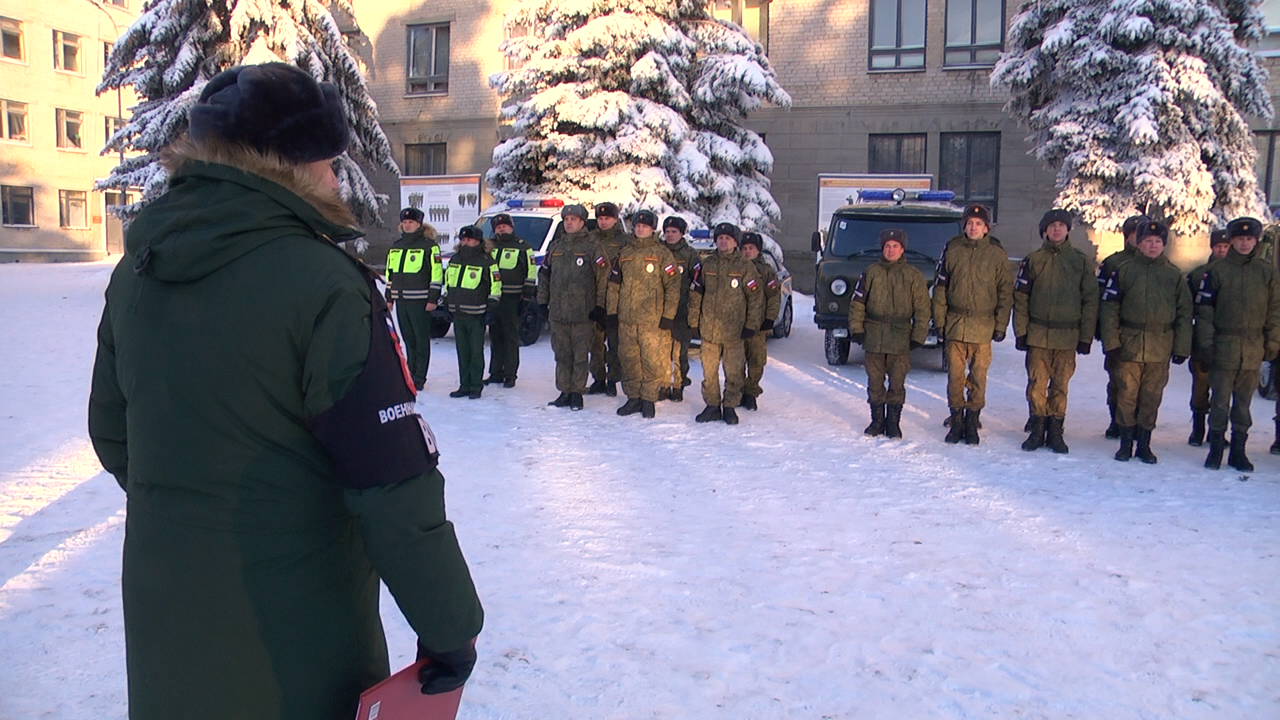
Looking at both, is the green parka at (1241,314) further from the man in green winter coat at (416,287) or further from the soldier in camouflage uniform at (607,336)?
the man in green winter coat at (416,287)

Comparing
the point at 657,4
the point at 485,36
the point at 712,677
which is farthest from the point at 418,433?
the point at 485,36

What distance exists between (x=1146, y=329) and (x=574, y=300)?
515cm

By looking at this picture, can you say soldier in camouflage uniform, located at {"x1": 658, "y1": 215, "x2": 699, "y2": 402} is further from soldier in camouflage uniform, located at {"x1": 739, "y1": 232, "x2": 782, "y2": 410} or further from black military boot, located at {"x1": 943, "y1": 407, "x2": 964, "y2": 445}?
black military boot, located at {"x1": 943, "y1": 407, "x2": 964, "y2": 445}

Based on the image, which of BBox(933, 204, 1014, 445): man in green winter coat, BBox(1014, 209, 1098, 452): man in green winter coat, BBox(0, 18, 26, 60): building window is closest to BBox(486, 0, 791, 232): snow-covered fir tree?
BBox(933, 204, 1014, 445): man in green winter coat

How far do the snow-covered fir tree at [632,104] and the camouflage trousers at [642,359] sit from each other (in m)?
8.07

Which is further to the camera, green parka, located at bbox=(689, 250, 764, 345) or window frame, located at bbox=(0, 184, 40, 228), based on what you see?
window frame, located at bbox=(0, 184, 40, 228)

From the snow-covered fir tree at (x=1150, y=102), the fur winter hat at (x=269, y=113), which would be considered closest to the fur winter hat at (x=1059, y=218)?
the fur winter hat at (x=269, y=113)

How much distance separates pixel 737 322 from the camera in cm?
909

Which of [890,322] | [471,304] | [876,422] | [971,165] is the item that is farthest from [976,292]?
[971,165]

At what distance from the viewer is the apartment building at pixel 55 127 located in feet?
132

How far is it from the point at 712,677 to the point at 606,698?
1.49ft

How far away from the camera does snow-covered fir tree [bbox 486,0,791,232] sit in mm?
17609

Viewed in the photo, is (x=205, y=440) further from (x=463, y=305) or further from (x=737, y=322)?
(x=463, y=305)

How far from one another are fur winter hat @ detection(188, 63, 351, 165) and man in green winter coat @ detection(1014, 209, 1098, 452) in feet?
23.8
